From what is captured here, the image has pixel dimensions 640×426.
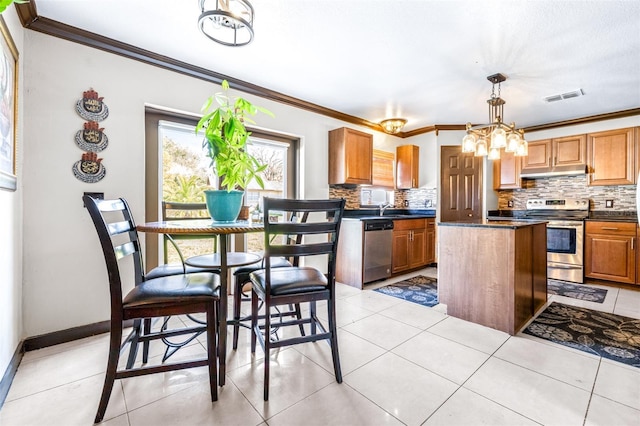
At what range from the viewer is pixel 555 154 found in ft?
14.1

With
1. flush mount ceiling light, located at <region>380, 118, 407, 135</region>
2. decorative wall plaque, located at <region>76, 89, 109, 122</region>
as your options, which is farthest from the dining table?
A: flush mount ceiling light, located at <region>380, 118, 407, 135</region>

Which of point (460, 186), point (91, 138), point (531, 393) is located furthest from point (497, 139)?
point (91, 138)

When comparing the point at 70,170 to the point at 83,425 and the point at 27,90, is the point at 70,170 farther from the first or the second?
the point at 83,425

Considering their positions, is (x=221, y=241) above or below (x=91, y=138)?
below

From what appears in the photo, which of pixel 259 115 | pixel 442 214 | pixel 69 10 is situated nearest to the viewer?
pixel 69 10

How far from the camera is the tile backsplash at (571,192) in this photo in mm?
4000

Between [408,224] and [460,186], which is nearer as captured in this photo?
[408,224]

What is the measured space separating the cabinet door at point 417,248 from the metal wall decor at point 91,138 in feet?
12.1

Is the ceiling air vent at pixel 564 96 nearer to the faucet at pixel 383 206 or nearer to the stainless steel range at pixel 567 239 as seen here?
the stainless steel range at pixel 567 239

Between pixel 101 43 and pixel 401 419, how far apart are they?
3.25 m

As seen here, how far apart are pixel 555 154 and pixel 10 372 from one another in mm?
6197

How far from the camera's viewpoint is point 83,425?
4.29 ft

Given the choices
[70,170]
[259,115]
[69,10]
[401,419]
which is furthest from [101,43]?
[401,419]

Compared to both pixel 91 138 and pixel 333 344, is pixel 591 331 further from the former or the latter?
pixel 91 138
